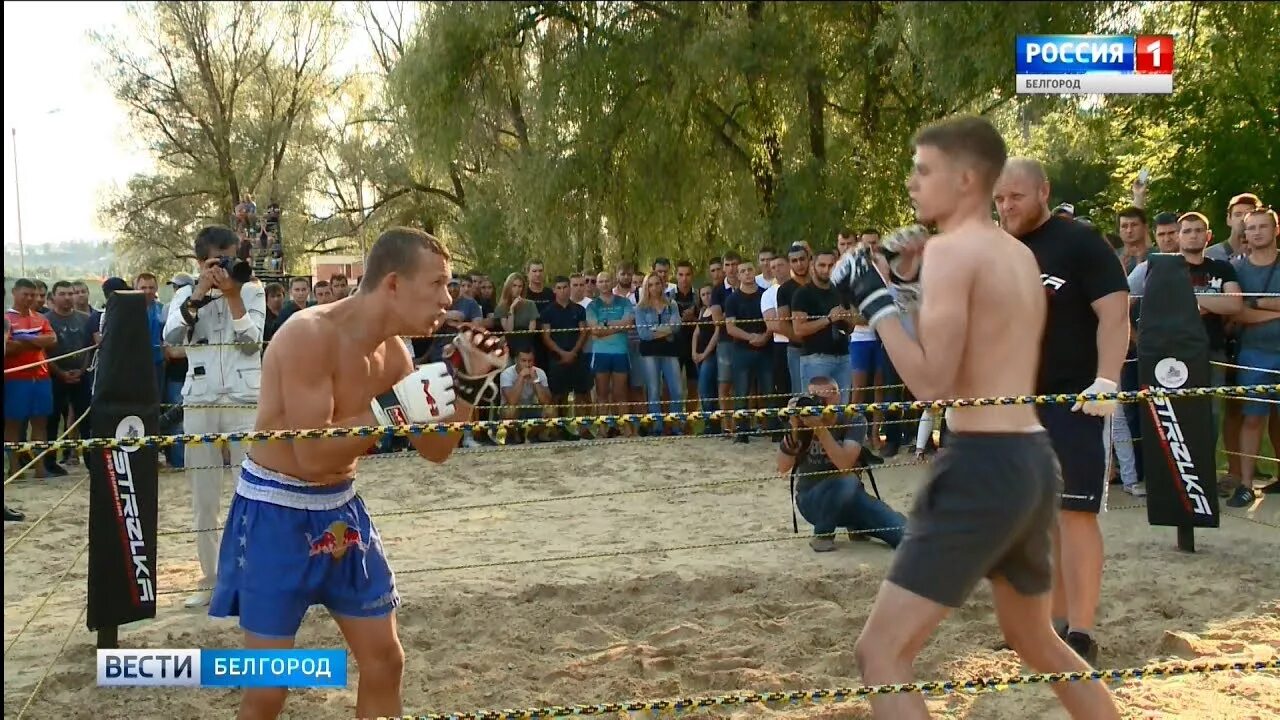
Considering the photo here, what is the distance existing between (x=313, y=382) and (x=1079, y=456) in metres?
2.43

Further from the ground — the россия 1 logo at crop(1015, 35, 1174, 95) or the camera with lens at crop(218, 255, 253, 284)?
the россия 1 logo at crop(1015, 35, 1174, 95)

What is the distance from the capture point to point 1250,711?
3.43m

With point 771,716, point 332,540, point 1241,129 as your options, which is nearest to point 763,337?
point 771,716

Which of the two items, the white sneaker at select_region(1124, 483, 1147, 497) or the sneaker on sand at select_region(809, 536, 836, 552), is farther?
the white sneaker at select_region(1124, 483, 1147, 497)

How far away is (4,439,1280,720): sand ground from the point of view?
3805 millimetres

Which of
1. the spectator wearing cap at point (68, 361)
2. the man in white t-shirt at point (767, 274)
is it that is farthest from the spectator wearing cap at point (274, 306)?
the man in white t-shirt at point (767, 274)

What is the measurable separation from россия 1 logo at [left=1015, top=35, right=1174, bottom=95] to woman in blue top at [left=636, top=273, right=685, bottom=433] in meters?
4.34

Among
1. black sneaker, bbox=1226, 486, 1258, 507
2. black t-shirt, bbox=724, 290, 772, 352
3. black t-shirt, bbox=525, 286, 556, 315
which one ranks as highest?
black t-shirt, bbox=525, 286, 556, 315

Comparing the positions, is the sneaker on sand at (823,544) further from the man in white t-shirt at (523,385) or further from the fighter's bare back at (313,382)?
the man in white t-shirt at (523,385)

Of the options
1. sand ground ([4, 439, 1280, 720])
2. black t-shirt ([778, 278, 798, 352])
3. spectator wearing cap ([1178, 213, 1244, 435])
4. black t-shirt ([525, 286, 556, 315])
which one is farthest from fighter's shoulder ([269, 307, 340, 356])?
black t-shirt ([525, 286, 556, 315])

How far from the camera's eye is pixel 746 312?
9273 millimetres

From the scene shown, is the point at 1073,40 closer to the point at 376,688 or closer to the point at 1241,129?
the point at 1241,129

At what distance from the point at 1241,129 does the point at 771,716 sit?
43.4ft

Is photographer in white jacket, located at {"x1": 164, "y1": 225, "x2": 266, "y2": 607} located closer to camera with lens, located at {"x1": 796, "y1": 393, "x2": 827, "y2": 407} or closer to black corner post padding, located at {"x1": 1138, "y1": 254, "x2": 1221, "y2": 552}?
camera with lens, located at {"x1": 796, "y1": 393, "x2": 827, "y2": 407}
